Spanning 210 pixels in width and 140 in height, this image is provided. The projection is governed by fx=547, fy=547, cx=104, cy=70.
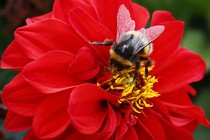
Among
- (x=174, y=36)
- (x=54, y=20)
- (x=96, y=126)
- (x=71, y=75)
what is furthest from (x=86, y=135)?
(x=174, y=36)

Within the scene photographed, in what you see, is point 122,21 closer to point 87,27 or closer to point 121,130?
point 87,27

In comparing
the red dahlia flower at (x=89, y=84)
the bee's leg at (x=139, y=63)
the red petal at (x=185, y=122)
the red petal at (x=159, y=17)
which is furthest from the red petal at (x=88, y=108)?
the red petal at (x=159, y=17)

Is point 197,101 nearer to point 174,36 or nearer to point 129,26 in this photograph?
point 174,36

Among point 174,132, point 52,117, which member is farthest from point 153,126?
point 52,117

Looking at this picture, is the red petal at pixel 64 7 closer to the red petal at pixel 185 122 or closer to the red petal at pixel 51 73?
the red petal at pixel 51 73

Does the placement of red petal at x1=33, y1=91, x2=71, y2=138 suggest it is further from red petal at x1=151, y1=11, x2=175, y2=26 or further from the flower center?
red petal at x1=151, y1=11, x2=175, y2=26

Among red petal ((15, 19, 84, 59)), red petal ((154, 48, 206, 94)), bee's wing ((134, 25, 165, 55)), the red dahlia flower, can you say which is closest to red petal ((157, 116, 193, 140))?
the red dahlia flower
